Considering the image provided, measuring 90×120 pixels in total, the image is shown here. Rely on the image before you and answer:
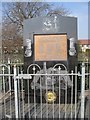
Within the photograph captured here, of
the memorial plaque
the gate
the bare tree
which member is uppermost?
the bare tree

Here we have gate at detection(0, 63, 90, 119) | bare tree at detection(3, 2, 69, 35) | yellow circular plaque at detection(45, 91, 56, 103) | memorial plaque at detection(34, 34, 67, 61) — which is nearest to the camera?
gate at detection(0, 63, 90, 119)

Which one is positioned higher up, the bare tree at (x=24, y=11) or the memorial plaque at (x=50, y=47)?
the bare tree at (x=24, y=11)

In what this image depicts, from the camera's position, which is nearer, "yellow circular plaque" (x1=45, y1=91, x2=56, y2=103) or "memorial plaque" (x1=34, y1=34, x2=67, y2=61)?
"yellow circular plaque" (x1=45, y1=91, x2=56, y2=103)

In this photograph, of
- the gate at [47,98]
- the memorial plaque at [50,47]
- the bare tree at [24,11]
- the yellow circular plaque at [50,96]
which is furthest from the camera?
the bare tree at [24,11]

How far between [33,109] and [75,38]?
1622 mm

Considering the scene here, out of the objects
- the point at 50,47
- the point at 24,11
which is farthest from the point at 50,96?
the point at 24,11

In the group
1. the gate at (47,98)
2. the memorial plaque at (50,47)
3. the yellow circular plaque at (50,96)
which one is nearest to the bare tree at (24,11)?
the memorial plaque at (50,47)

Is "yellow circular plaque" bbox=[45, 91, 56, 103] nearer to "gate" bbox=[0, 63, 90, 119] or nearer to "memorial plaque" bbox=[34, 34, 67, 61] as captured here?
"gate" bbox=[0, 63, 90, 119]

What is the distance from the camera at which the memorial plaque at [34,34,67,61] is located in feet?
15.3

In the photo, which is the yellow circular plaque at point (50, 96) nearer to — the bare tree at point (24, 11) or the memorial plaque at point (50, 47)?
the memorial plaque at point (50, 47)

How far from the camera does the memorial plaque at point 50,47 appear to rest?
4.65 m

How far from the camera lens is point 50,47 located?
4.68 metres

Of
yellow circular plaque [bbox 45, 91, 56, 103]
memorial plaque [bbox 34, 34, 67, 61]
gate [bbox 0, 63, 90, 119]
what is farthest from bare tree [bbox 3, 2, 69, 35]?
yellow circular plaque [bbox 45, 91, 56, 103]

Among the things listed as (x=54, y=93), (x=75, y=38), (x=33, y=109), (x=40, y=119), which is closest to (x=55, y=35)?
(x=75, y=38)
